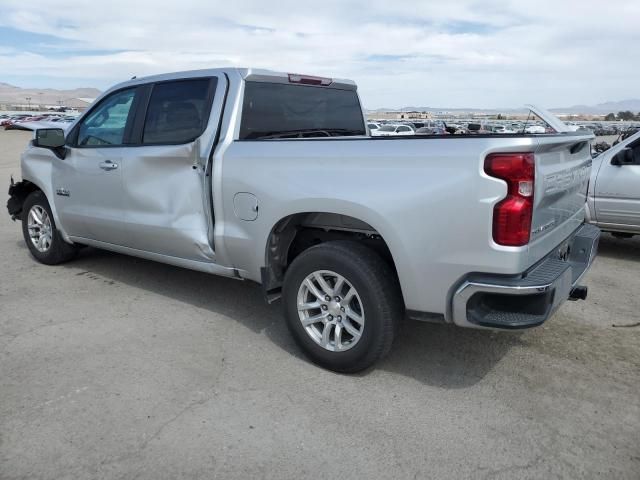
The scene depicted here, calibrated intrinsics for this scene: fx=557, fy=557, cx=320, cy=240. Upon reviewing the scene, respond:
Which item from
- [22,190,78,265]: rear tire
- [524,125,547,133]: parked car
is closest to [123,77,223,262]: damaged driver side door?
[22,190,78,265]: rear tire

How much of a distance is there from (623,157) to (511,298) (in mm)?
4666

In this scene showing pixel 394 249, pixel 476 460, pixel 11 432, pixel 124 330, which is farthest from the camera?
pixel 124 330

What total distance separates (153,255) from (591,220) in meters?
5.22

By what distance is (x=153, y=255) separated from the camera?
478cm

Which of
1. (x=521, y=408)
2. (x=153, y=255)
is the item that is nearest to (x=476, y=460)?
(x=521, y=408)

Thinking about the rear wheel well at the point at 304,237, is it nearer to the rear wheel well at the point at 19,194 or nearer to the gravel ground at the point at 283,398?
the gravel ground at the point at 283,398

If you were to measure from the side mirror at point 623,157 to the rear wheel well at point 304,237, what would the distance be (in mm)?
4449

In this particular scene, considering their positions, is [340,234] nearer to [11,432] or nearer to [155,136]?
[155,136]

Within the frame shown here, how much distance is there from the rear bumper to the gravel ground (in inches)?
23.0

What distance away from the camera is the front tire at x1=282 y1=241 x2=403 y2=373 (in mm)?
3326

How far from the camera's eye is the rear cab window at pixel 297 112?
166 inches

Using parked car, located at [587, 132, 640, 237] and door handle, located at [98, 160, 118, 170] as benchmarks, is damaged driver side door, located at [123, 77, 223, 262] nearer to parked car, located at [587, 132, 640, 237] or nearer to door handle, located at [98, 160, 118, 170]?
door handle, located at [98, 160, 118, 170]

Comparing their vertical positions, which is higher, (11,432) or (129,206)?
(129,206)

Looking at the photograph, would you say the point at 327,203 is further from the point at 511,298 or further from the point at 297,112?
the point at 297,112
